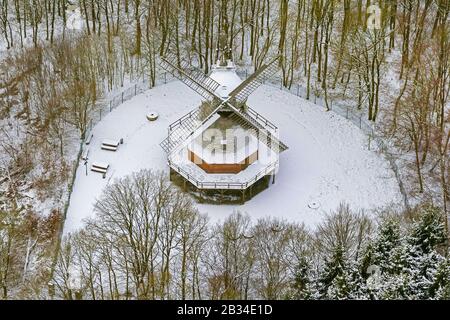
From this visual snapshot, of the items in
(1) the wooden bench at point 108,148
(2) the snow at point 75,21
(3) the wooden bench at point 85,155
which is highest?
(2) the snow at point 75,21

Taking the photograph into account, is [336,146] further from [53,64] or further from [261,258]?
[53,64]

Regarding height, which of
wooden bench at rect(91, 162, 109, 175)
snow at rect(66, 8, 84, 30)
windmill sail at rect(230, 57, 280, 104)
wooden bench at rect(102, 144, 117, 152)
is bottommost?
wooden bench at rect(91, 162, 109, 175)

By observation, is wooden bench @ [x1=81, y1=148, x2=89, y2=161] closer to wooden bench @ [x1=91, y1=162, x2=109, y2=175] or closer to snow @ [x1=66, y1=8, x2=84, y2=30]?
wooden bench @ [x1=91, y1=162, x2=109, y2=175]

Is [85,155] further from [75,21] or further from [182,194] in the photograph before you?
[75,21]

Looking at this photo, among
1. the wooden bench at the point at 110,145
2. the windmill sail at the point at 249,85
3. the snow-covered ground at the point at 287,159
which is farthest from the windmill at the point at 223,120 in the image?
the wooden bench at the point at 110,145

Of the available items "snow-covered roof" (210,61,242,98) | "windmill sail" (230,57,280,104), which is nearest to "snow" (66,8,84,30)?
"snow-covered roof" (210,61,242,98)

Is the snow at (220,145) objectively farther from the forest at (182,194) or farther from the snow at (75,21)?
the snow at (75,21)
